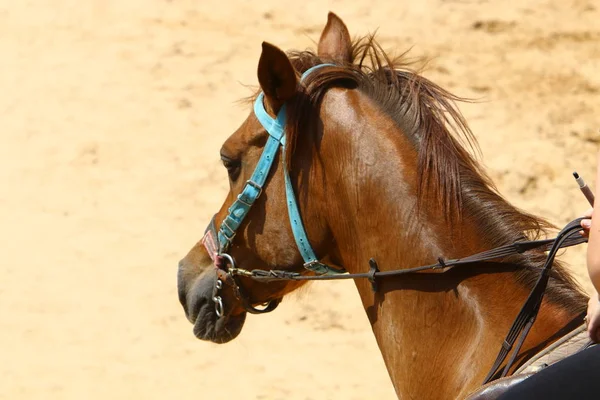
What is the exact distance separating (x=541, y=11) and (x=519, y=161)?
2.59 meters

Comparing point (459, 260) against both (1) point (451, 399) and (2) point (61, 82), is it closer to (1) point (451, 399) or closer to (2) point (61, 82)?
(1) point (451, 399)

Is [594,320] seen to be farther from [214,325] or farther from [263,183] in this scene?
[214,325]

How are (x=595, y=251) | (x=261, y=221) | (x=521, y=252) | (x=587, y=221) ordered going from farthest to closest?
(x=261, y=221) < (x=521, y=252) < (x=587, y=221) < (x=595, y=251)

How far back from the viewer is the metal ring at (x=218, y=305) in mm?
3639

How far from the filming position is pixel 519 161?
8133 mm

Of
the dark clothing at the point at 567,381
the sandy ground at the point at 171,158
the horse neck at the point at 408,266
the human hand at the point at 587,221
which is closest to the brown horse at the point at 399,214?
the horse neck at the point at 408,266

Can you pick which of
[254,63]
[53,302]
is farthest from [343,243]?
[254,63]

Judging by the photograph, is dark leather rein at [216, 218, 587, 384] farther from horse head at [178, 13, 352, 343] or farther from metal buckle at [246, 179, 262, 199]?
metal buckle at [246, 179, 262, 199]

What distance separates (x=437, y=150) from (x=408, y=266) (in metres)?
0.41

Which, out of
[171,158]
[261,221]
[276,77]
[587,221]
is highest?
[587,221]

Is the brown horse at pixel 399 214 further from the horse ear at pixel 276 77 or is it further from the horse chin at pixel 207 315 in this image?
the horse chin at pixel 207 315

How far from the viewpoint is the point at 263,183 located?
10.6ft

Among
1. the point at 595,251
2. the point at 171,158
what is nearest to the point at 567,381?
the point at 595,251

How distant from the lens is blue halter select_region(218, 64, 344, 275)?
3166 millimetres
